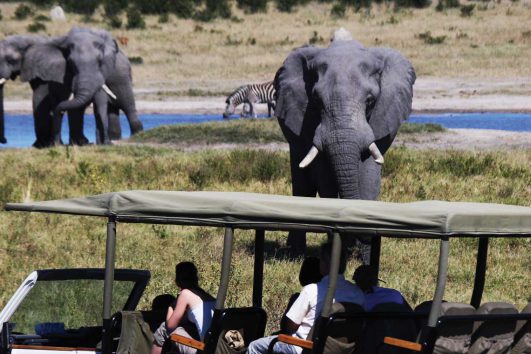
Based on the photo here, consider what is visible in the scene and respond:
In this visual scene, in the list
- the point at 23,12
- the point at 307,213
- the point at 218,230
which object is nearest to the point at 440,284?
the point at 307,213

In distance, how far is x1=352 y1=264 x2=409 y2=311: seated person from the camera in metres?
8.95

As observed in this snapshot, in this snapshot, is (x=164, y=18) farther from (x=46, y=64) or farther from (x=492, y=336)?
(x=492, y=336)

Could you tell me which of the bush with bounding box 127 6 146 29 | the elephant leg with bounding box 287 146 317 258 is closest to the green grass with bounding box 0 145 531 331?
the elephant leg with bounding box 287 146 317 258

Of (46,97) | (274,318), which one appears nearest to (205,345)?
(274,318)

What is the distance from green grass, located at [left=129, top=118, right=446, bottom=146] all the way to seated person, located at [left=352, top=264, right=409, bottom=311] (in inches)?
741

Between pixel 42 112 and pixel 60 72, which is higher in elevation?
pixel 60 72

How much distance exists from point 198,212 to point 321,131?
6448 millimetres

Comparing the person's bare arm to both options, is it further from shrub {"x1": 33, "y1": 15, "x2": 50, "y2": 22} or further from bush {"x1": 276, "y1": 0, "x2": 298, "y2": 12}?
bush {"x1": 276, "y1": 0, "x2": 298, "y2": 12}

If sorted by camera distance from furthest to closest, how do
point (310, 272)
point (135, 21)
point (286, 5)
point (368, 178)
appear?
1. point (286, 5)
2. point (135, 21)
3. point (368, 178)
4. point (310, 272)

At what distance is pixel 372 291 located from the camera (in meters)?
9.10

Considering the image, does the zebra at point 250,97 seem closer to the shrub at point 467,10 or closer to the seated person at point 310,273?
the shrub at point 467,10

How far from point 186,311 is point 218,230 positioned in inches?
297

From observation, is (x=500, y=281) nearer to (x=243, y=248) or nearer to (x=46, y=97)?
(x=243, y=248)

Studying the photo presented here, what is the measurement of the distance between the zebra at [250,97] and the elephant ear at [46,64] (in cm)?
882
